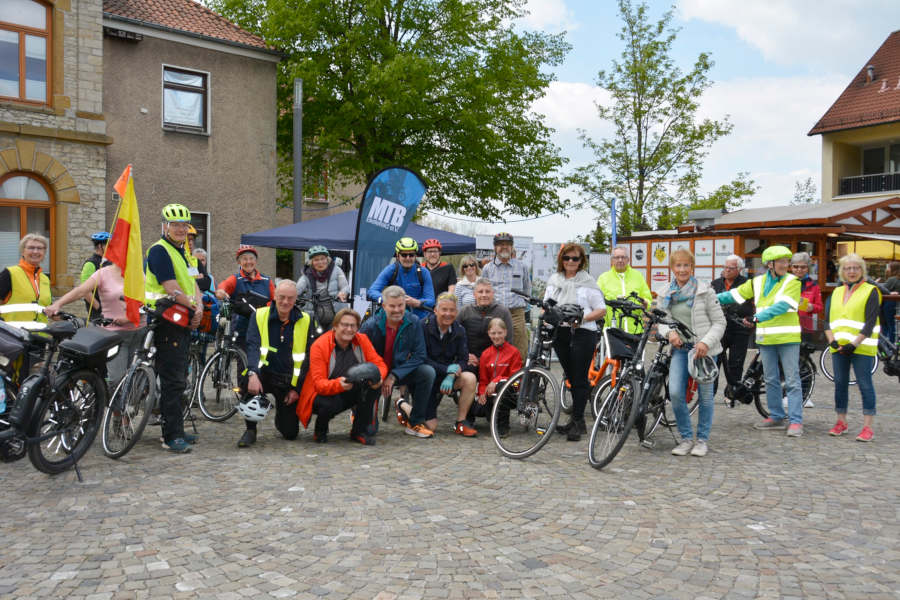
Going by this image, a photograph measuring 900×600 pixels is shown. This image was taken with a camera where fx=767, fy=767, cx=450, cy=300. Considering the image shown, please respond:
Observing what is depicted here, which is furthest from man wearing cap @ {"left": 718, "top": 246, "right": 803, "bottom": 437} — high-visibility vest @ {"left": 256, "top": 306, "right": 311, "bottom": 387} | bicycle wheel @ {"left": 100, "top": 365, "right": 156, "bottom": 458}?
bicycle wheel @ {"left": 100, "top": 365, "right": 156, "bottom": 458}

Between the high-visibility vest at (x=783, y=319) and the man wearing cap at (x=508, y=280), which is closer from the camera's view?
the high-visibility vest at (x=783, y=319)

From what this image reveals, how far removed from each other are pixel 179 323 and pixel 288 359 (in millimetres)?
1042

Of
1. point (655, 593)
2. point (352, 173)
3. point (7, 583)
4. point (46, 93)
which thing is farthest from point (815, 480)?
point (352, 173)

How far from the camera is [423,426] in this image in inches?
284

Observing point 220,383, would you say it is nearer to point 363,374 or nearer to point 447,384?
point 363,374

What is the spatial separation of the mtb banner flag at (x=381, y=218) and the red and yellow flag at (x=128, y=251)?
12.2ft

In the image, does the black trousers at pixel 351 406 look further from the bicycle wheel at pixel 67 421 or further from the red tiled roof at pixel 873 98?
the red tiled roof at pixel 873 98

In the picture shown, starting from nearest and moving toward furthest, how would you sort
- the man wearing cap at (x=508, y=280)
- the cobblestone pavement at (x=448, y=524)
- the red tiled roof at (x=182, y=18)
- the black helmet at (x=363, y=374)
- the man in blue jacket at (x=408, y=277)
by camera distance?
the cobblestone pavement at (x=448, y=524), the black helmet at (x=363, y=374), the man in blue jacket at (x=408, y=277), the man wearing cap at (x=508, y=280), the red tiled roof at (x=182, y=18)

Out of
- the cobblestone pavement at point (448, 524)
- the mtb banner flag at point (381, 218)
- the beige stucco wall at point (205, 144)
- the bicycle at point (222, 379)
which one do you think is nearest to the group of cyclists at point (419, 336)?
the bicycle at point (222, 379)

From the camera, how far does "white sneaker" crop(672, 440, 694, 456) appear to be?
652cm

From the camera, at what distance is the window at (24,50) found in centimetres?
1575

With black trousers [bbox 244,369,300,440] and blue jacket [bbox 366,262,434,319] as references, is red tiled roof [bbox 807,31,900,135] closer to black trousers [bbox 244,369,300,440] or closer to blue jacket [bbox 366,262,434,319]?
blue jacket [bbox 366,262,434,319]

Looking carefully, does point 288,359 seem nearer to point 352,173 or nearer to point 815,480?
point 815,480

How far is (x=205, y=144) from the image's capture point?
63.9 ft
